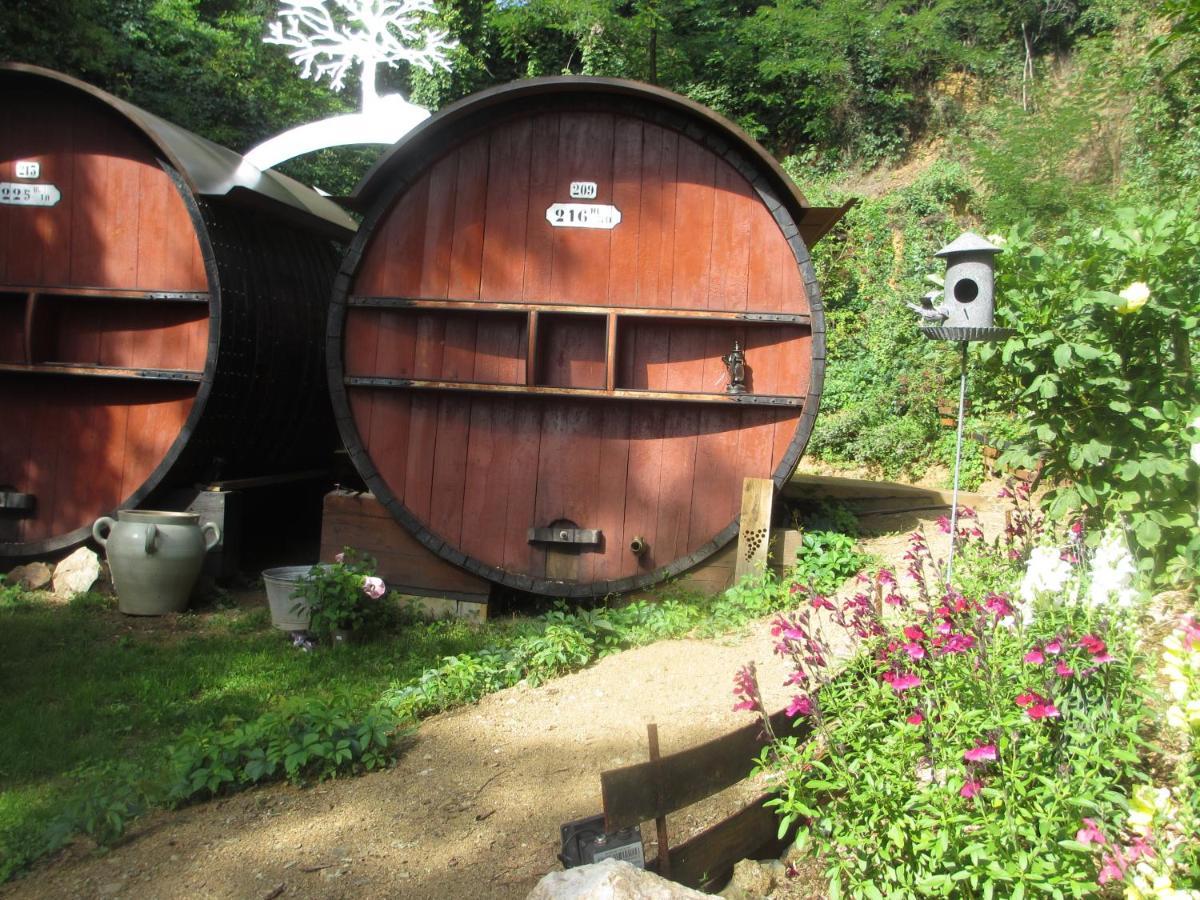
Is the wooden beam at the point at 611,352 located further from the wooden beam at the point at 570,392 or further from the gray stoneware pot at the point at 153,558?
the gray stoneware pot at the point at 153,558

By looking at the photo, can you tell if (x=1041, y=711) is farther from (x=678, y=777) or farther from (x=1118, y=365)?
(x=1118, y=365)

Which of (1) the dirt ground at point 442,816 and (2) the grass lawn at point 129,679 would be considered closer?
(1) the dirt ground at point 442,816

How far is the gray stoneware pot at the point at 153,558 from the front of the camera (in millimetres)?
6844

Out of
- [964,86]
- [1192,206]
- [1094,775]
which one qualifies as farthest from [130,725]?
[964,86]

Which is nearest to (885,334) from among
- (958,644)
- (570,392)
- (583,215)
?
(583,215)

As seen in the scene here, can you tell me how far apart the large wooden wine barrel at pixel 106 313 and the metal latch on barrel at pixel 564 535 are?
8.36 ft

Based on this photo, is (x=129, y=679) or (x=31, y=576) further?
(x=31, y=576)

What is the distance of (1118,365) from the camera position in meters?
4.52

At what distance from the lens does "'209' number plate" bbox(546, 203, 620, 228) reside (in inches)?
261

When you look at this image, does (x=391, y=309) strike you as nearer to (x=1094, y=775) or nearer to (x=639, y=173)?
(x=639, y=173)

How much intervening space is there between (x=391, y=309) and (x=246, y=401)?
1643 mm

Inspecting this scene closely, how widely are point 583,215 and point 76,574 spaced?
4302 millimetres

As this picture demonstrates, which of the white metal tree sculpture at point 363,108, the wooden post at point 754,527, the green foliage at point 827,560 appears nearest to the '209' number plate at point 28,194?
the white metal tree sculpture at point 363,108

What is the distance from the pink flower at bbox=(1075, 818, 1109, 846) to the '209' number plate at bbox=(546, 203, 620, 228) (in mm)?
4958
